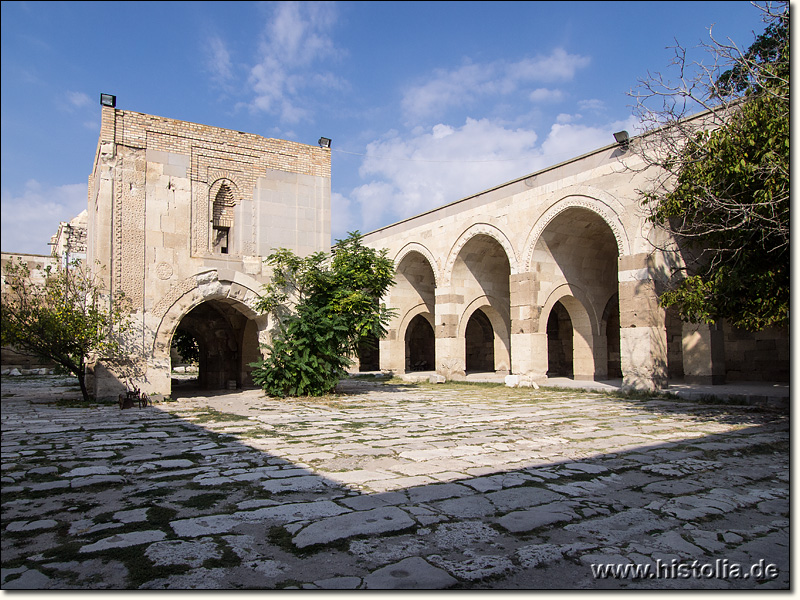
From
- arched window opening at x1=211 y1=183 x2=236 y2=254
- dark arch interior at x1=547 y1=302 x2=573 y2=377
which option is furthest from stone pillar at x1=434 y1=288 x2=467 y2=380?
arched window opening at x1=211 y1=183 x2=236 y2=254

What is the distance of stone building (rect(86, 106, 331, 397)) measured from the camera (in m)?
10.9

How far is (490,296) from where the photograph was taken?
1847 centimetres

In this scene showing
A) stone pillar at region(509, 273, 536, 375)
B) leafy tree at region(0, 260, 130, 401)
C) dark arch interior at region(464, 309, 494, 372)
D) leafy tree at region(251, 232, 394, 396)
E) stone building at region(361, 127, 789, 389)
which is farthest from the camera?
dark arch interior at region(464, 309, 494, 372)

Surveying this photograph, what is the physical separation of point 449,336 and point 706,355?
7502 millimetres

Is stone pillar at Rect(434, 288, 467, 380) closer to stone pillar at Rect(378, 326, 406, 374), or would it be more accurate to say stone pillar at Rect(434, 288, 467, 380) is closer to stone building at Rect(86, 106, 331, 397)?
stone pillar at Rect(378, 326, 406, 374)

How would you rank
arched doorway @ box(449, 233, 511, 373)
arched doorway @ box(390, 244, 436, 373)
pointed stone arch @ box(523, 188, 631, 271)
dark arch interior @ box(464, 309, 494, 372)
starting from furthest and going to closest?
dark arch interior @ box(464, 309, 494, 372)
arched doorway @ box(390, 244, 436, 373)
arched doorway @ box(449, 233, 511, 373)
pointed stone arch @ box(523, 188, 631, 271)

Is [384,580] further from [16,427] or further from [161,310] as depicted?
[161,310]

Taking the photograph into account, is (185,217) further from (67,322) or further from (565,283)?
(565,283)

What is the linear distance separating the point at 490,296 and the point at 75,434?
13669 mm

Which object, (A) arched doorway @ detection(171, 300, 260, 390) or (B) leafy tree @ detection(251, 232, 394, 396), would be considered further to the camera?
(A) arched doorway @ detection(171, 300, 260, 390)

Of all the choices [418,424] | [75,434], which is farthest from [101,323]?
[418,424]

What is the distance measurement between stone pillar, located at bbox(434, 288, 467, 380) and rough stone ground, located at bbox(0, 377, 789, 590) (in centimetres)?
1014

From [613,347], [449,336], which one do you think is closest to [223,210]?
[449,336]

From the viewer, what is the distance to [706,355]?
1233 centimetres
